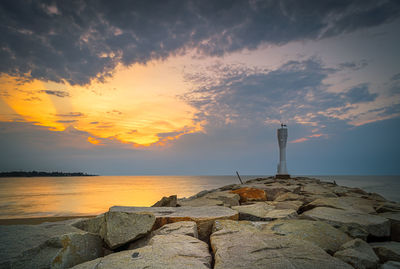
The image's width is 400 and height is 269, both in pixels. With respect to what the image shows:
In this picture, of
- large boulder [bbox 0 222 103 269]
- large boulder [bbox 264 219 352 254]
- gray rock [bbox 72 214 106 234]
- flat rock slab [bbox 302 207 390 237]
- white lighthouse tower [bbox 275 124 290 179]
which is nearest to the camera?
large boulder [bbox 0 222 103 269]

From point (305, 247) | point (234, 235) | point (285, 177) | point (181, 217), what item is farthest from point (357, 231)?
point (285, 177)

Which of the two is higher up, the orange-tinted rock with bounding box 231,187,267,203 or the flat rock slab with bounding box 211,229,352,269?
the orange-tinted rock with bounding box 231,187,267,203

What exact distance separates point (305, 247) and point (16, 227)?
13.8 ft

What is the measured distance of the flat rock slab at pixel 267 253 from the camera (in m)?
1.99

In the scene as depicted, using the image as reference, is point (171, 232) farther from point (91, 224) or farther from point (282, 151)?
point (282, 151)

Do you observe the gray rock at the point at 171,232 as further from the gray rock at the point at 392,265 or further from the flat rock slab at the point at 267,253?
the gray rock at the point at 392,265

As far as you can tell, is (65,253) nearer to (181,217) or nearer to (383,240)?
(181,217)

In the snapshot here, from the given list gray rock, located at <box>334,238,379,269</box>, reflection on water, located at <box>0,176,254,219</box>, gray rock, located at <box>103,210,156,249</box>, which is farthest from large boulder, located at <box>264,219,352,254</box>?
reflection on water, located at <box>0,176,254,219</box>

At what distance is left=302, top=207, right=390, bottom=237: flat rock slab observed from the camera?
336 centimetres

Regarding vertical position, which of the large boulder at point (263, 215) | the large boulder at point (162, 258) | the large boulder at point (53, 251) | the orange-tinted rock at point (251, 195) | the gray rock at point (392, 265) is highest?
the orange-tinted rock at point (251, 195)

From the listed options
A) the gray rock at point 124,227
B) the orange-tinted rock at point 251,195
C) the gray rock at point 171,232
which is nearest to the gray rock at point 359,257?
the gray rock at point 171,232

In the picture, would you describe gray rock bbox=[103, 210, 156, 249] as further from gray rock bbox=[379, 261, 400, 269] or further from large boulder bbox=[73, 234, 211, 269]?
gray rock bbox=[379, 261, 400, 269]

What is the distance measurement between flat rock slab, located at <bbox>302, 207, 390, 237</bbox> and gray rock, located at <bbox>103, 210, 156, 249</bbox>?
2.58m

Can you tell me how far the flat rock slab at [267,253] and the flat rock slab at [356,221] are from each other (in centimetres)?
140
